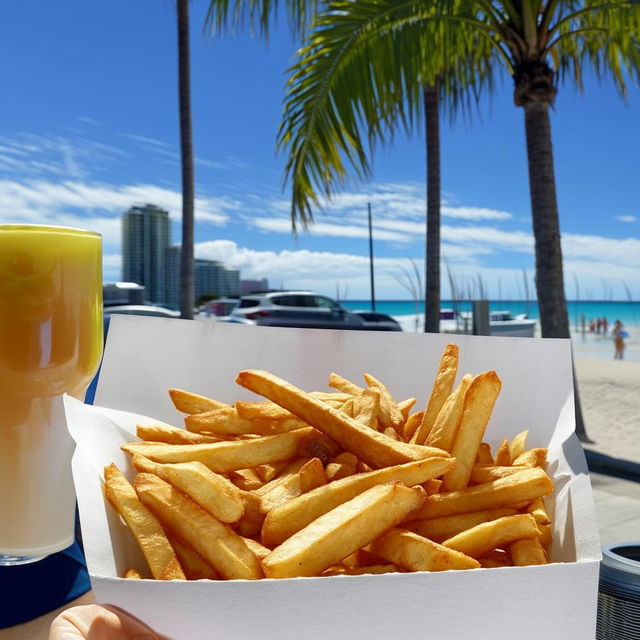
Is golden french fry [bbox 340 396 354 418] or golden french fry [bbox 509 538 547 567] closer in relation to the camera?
golden french fry [bbox 509 538 547 567]

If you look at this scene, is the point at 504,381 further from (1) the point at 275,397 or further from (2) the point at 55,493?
(2) the point at 55,493

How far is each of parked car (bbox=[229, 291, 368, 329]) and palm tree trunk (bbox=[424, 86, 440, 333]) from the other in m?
8.04

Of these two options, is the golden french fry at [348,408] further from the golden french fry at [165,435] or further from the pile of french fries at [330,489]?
the golden french fry at [165,435]

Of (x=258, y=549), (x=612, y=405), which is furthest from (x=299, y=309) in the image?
(x=258, y=549)

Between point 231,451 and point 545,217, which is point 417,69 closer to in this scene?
Answer: point 545,217

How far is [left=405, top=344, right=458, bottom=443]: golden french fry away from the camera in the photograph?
1191 mm

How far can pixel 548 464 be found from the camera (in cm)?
122

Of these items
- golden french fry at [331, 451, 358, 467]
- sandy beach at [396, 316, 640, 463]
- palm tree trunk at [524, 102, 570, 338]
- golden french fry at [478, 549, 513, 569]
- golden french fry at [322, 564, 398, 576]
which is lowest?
sandy beach at [396, 316, 640, 463]

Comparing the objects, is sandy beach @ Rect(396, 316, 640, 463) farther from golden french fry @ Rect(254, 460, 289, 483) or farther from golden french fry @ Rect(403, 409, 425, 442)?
golden french fry @ Rect(254, 460, 289, 483)

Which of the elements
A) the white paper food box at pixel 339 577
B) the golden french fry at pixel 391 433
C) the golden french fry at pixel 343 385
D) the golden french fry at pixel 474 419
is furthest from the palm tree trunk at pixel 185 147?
the golden french fry at pixel 474 419

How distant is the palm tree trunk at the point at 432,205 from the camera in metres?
10.4

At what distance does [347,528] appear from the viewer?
0.89 meters

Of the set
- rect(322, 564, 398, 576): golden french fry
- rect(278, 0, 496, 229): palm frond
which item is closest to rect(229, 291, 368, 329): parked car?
rect(278, 0, 496, 229): palm frond

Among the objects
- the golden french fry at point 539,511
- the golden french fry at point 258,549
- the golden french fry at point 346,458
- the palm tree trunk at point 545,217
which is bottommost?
the golden french fry at point 258,549
